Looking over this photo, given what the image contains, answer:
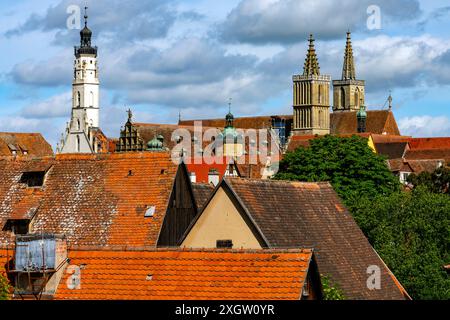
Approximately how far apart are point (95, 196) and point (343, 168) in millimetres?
38433

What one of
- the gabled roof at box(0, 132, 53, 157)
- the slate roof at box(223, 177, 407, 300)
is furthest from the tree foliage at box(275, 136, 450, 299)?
the gabled roof at box(0, 132, 53, 157)

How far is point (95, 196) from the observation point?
120ft

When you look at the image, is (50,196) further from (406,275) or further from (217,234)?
(406,275)

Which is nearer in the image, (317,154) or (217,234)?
(217,234)

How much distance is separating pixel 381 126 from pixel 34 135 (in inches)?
2503

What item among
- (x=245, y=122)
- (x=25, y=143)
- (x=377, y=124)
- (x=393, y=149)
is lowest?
(x=25, y=143)

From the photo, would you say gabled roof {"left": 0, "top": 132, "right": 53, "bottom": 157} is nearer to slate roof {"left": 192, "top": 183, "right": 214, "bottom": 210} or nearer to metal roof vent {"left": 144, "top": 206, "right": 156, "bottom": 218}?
slate roof {"left": 192, "top": 183, "right": 214, "bottom": 210}

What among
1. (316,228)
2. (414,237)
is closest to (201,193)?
(316,228)

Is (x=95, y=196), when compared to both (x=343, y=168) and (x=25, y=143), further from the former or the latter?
(x=25, y=143)

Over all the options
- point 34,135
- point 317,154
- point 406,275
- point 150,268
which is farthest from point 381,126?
point 150,268

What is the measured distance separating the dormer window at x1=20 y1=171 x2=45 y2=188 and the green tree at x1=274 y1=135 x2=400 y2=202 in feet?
112

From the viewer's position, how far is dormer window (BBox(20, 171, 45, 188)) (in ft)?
123
